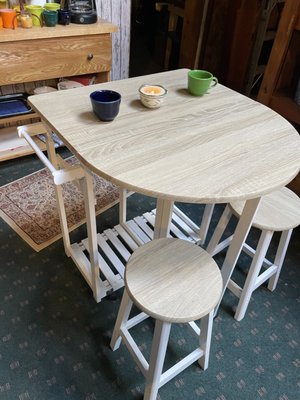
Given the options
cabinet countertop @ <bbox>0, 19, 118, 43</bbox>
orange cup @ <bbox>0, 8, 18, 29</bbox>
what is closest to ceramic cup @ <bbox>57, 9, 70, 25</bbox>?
cabinet countertop @ <bbox>0, 19, 118, 43</bbox>

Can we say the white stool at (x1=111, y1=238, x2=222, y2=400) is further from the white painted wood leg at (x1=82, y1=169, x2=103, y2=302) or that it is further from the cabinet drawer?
the cabinet drawer

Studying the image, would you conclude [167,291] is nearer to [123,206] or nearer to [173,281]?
[173,281]

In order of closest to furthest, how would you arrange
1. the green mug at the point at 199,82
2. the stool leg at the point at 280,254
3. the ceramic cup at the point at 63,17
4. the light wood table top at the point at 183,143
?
the light wood table top at the point at 183,143, the green mug at the point at 199,82, the stool leg at the point at 280,254, the ceramic cup at the point at 63,17

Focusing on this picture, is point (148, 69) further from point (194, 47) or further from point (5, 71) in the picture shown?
point (5, 71)

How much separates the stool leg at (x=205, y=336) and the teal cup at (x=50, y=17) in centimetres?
172

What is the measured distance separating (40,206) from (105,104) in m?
1.09

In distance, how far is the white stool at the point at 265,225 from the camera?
4.13 feet

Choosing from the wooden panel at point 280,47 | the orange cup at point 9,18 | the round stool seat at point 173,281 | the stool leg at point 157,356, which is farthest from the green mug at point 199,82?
the orange cup at point 9,18

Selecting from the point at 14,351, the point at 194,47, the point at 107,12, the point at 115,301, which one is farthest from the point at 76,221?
the point at 194,47

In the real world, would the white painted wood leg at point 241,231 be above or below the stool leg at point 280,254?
above

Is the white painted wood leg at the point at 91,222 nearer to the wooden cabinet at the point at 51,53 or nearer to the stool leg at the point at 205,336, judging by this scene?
the stool leg at the point at 205,336

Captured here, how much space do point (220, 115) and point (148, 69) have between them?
2.73 meters

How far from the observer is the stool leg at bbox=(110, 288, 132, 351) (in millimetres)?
1109

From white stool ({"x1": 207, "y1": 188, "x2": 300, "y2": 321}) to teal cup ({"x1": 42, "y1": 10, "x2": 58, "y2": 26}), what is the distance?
1416 millimetres
